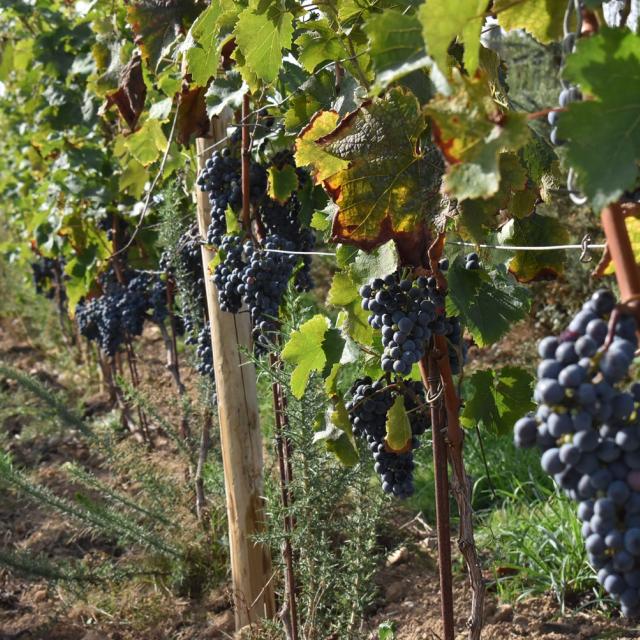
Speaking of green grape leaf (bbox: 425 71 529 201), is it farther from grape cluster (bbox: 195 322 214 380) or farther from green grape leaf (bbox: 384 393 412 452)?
grape cluster (bbox: 195 322 214 380)

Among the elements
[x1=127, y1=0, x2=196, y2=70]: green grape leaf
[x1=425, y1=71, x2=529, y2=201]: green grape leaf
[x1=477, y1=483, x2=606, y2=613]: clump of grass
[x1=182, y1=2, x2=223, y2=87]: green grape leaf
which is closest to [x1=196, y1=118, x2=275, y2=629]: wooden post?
[x1=127, y1=0, x2=196, y2=70]: green grape leaf

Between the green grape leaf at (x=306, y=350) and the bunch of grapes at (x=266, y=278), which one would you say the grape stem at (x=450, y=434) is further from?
the bunch of grapes at (x=266, y=278)

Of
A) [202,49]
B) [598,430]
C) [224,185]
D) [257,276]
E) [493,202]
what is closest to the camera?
[598,430]

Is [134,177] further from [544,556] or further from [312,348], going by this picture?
[544,556]

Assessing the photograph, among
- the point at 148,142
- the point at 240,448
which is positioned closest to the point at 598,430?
the point at 240,448

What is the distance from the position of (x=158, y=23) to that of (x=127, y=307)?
1720 mm

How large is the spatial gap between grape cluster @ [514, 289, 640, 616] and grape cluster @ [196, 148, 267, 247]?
1.60 m

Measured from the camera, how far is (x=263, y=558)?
8.59 feet

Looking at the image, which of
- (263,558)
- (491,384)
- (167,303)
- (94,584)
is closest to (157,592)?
(94,584)

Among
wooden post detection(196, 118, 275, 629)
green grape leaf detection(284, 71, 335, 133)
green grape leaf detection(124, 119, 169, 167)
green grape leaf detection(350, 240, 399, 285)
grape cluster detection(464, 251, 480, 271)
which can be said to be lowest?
wooden post detection(196, 118, 275, 629)

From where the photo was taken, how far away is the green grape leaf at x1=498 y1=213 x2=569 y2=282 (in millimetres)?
1613

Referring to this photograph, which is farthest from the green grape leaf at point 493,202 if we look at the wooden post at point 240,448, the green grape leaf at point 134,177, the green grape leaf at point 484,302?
the green grape leaf at point 134,177

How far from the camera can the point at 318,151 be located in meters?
1.43

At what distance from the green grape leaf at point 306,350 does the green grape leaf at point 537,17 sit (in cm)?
74
